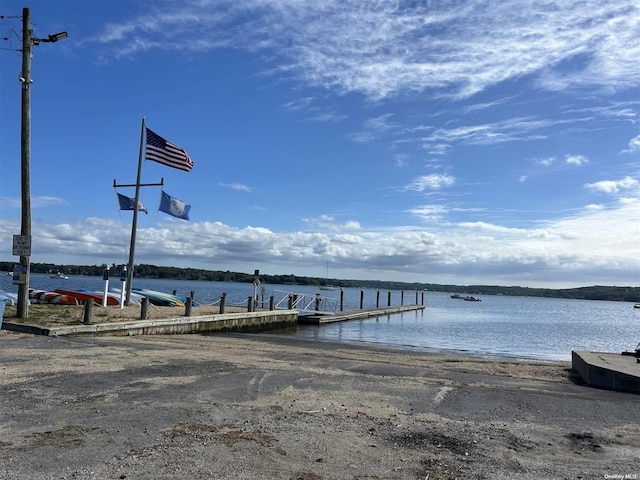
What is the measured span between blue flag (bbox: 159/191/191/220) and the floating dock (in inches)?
620

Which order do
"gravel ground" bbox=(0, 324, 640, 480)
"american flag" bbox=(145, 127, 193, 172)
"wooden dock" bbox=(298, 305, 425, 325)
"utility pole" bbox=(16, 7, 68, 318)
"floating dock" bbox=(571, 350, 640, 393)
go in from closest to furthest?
"gravel ground" bbox=(0, 324, 640, 480), "floating dock" bbox=(571, 350, 640, 393), "utility pole" bbox=(16, 7, 68, 318), "american flag" bbox=(145, 127, 193, 172), "wooden dock" bbox=(298, 305, 425, 325)

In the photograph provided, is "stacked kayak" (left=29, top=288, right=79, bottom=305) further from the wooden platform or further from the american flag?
the american flag

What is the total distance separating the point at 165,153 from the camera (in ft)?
72.0

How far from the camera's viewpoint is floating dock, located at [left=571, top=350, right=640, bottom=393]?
→ 10.8m

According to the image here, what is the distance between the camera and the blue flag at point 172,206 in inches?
890

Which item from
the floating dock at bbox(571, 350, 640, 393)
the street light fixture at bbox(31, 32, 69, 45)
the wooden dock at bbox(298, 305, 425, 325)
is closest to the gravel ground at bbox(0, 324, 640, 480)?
the floating dock at bbox(571, 350, 640, 393)

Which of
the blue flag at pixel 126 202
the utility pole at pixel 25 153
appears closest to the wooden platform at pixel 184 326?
the utility pole at pixel 25 153

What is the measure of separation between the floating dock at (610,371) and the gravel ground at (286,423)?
0.44 metres

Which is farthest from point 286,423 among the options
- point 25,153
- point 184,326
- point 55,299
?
point 55,299

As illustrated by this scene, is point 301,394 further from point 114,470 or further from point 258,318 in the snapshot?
point 258,318

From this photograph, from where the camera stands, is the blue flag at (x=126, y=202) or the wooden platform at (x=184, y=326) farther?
the blue flag at (x=126, y=202)

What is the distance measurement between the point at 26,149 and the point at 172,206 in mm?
7444

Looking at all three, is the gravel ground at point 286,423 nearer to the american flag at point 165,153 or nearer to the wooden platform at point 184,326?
the wooden platform at point 184,326

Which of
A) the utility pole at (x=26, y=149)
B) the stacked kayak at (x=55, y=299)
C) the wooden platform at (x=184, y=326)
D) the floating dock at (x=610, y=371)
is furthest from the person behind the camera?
the stacked kayak at (x=55, y=299)
